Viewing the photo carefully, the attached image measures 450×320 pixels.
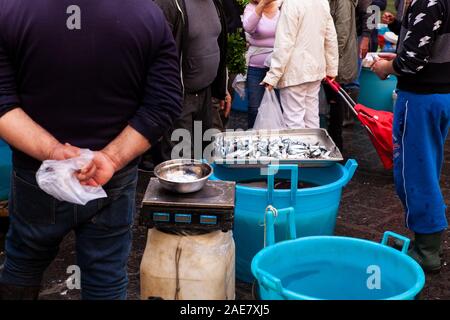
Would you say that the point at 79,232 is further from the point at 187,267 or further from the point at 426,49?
the point at 426,49

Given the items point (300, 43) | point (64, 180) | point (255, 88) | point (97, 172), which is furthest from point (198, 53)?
point (64, 180)

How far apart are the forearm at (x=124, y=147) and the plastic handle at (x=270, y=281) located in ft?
2.42

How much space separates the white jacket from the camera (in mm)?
5305

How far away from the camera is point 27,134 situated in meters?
2.42

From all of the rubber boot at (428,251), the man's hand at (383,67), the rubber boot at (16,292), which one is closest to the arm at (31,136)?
the rubber boot at (16,292)

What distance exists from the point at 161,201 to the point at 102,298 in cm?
63

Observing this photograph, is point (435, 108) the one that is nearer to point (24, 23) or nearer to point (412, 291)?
point (412, 291)

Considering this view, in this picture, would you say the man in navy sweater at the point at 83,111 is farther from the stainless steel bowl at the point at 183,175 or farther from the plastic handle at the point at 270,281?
the plastic handle at the point at 270,281

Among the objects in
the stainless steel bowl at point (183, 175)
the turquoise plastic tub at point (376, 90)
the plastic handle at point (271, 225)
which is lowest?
the turquoise plastic tub at point (376, 90)

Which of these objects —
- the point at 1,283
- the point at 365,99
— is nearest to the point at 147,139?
the point at 1,283

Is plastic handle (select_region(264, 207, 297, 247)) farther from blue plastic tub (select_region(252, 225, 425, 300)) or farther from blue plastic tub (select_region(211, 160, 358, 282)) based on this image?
blue plastic tub (select_region(211, 160, 358, 282))

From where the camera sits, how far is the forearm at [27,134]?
2.42 m

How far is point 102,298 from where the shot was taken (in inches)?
108

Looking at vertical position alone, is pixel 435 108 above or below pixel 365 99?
above
